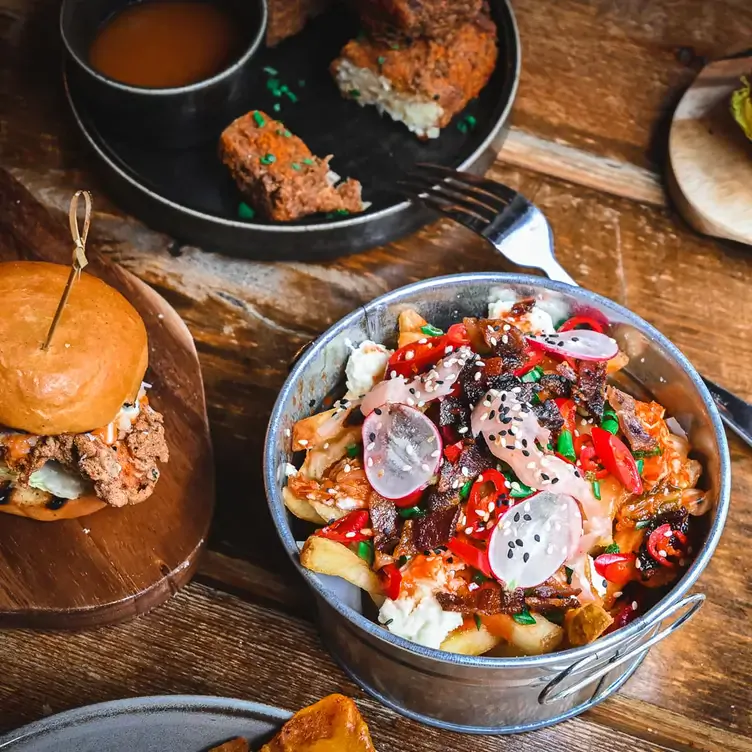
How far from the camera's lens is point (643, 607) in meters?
2.41

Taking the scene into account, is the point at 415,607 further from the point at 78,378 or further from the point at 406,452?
the point at 78,378

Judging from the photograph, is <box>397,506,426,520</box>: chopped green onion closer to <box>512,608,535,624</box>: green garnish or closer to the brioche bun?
<box>512,608,535,624</box>: green garnish

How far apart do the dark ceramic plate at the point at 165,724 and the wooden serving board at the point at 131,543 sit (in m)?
0.35

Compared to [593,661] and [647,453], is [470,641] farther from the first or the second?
[647,453]

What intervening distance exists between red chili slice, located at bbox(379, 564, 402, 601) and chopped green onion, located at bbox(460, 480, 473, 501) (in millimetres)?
245

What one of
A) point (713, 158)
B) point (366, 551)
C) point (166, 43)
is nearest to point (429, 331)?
point (366, 551)

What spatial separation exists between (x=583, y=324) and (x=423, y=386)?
1.89 feet

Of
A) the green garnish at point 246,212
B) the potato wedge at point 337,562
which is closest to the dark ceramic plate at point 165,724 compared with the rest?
the potato wedge at point 337,562

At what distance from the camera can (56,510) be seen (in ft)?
8.76

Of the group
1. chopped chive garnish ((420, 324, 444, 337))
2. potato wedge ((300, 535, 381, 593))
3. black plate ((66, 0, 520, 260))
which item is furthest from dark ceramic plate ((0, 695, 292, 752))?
black plate ((66, 0, 520, 260))

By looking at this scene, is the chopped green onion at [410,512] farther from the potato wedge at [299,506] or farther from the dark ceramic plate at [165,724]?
the dark ceramic plate at [165,724]

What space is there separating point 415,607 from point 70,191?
86.1 inches

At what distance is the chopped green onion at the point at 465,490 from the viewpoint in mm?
2340

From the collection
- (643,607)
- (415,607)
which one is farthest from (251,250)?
(643,607)
